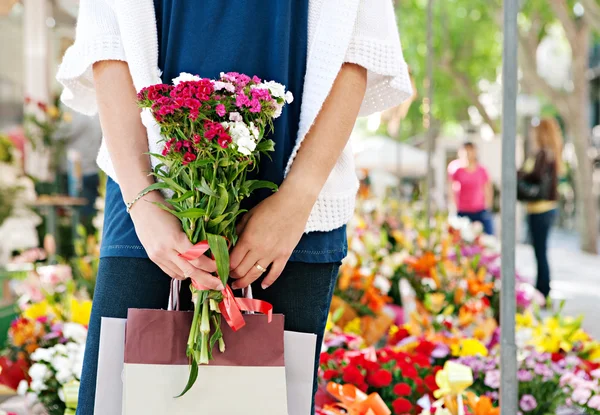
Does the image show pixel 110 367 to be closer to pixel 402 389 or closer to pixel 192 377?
pixel 192 377

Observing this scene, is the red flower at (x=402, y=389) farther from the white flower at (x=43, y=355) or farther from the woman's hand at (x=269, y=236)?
the woman's hand at (x=269, y=236)

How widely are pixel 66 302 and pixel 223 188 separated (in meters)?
2.58

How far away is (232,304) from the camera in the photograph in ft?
4.24

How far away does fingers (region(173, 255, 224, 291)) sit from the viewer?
4.21ft

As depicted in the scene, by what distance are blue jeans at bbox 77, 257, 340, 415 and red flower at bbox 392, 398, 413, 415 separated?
4.00 ft

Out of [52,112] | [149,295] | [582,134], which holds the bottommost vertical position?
[149,295]

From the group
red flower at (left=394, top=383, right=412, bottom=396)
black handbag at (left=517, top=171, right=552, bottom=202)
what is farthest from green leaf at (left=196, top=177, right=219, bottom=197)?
black handbag at (left=517, top=171, right=552, bottom=202)

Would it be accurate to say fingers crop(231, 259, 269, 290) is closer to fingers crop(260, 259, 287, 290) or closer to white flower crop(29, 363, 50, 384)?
fingers crop(260, 259, 287, 290)

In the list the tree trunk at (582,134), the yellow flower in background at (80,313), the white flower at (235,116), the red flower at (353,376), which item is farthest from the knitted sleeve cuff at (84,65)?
the tree trunk at (582,134)

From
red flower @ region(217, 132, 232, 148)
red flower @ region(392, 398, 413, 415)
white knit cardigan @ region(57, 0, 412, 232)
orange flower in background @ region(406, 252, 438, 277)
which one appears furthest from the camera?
orange flower in background @ region(406, 252, 438, 277)

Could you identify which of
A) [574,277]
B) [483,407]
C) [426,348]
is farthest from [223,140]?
[574,277]

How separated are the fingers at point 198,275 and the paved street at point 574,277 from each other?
387 centimetres

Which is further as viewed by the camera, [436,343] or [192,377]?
[436,343]

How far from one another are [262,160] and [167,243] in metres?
0.26
